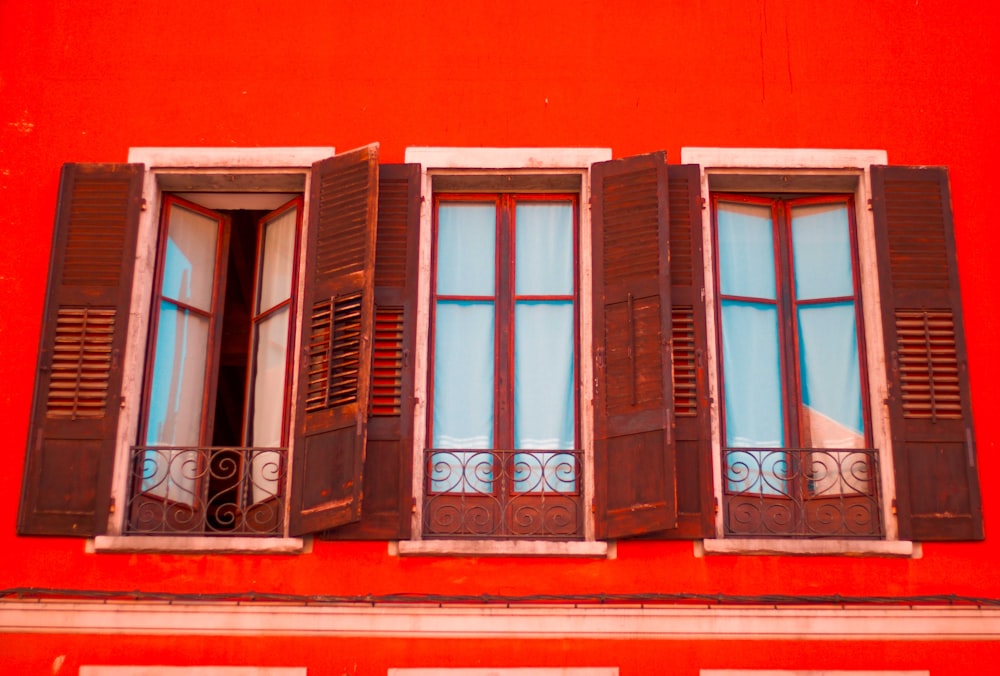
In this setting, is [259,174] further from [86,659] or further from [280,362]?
[86,659]

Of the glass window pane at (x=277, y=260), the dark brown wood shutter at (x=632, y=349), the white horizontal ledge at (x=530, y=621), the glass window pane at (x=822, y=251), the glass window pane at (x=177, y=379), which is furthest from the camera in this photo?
the glass window pane at (x=277, y=260)

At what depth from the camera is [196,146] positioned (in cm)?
903

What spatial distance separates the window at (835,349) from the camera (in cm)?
830

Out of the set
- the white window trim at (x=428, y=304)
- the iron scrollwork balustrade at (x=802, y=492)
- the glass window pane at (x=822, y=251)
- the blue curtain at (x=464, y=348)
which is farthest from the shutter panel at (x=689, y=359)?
the blue curtain at (x=464, y=348)

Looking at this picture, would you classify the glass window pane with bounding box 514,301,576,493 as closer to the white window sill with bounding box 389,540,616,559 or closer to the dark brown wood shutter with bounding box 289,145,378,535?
the white window sill with bounding box 389,540,616,559

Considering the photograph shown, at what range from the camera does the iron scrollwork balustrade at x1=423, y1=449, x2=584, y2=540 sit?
8312mm

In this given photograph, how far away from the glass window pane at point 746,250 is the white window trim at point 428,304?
86 cm

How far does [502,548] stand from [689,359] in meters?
1.56

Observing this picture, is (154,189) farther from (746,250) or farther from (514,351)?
(746,250)

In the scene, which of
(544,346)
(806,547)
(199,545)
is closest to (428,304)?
(544,346)

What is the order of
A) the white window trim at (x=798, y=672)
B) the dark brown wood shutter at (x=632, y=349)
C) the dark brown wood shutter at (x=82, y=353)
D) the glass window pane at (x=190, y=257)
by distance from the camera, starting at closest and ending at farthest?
1. the white window trim at (x=798, y=672)
2. the dark brown wood shutter at (x=632, y=349)
3. the dark brown wood shutter at (x=82, y=353)
4. the glass window pane at (x=190, y=257)

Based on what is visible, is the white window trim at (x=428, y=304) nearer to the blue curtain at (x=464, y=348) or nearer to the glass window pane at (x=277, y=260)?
the blue curtain at (x=464, y=348)

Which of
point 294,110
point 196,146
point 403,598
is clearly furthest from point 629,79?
point 403,598

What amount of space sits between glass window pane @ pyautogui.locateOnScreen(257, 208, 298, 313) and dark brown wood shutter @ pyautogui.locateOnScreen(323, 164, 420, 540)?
29.7 inches
